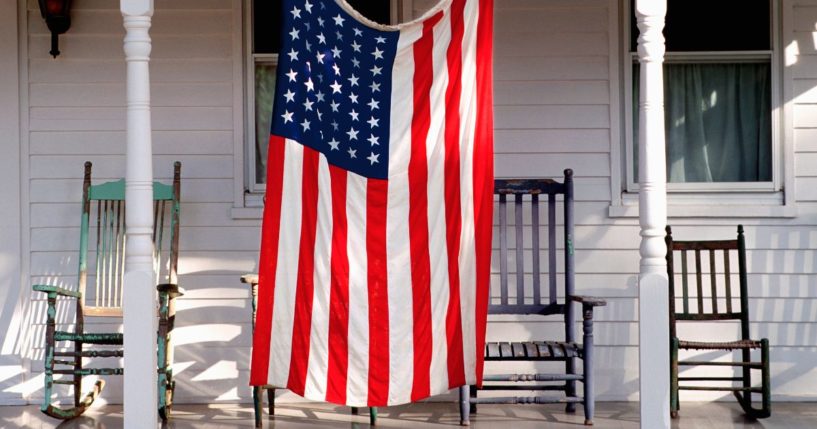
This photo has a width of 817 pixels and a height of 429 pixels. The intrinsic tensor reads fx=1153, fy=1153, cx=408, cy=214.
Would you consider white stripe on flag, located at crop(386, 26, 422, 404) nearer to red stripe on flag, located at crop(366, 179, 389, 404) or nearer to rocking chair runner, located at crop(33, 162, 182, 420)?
red stripe on flag, located at crop(366, 179, 389, 404)

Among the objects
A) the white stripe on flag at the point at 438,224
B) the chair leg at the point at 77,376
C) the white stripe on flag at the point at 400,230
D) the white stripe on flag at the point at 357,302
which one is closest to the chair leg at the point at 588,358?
the white stripe on flag at the point at 438,224

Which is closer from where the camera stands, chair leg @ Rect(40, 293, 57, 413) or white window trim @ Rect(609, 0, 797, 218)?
chair leg @ Rect(40, 293, 57, 413)

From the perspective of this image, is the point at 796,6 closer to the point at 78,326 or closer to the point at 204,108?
the point at 204,108

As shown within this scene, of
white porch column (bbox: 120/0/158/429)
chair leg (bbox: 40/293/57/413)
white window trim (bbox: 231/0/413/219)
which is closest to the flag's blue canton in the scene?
white porch column (bbox: 120/0/158/429)

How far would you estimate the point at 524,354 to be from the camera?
5.85 meters

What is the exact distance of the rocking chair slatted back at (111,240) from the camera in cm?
648

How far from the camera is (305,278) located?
5129mm

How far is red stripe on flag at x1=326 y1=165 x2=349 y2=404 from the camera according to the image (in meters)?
5.16

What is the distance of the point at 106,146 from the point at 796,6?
409cm

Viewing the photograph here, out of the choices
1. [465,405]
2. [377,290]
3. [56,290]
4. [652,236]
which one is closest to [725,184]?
[652,236]

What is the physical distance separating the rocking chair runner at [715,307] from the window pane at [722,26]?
1125 mm

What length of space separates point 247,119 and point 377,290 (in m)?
1.99

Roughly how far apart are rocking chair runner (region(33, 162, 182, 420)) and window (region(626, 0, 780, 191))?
270 centimetres

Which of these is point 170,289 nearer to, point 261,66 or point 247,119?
point 247,119
